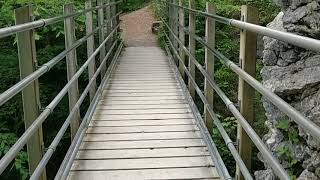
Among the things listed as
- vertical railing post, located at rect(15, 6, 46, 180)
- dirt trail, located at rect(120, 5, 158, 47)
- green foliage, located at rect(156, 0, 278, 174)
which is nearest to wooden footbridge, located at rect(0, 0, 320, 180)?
vertical railing post, located at rect(15, 6, 46, 180)

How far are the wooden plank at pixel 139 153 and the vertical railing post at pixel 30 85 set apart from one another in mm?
909

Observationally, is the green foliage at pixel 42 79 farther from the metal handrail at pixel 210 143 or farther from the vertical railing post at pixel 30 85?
the vertical railing post at pixel 30 85

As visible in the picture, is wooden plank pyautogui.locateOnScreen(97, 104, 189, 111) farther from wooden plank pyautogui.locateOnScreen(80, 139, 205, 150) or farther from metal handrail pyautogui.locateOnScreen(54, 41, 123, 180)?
wooden plank pyautogui.locateOnScreen(80, 139, 205, 150)

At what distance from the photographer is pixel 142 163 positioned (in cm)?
316

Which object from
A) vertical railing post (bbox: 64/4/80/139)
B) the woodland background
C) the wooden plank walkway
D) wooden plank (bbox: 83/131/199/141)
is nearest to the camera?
the wooden plank walkway

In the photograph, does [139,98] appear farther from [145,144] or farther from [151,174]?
[151,174]

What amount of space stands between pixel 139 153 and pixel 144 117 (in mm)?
1020

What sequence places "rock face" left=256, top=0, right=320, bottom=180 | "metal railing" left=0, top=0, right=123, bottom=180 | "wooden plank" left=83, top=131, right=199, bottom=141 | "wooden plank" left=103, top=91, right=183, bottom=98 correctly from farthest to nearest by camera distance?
"wooden plank" left=103, top=91, right=183, bottom=98, "wooden plank" left=83, top=131, right=199, bottom=141, "rock face" left=256, top=0, right=320, bottom=180, "metal railing" left=0, top=0, right=123, bottom=180

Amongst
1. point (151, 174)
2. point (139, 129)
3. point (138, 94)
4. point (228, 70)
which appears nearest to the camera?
point (151, 174)

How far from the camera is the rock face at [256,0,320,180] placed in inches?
109

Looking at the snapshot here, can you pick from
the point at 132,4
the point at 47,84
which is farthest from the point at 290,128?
the point at 132,4

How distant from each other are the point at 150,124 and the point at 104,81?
1.87m

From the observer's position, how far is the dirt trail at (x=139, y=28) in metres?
11.8

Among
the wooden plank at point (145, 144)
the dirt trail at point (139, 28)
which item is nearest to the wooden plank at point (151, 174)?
the wooden plank at point (145, 144)
